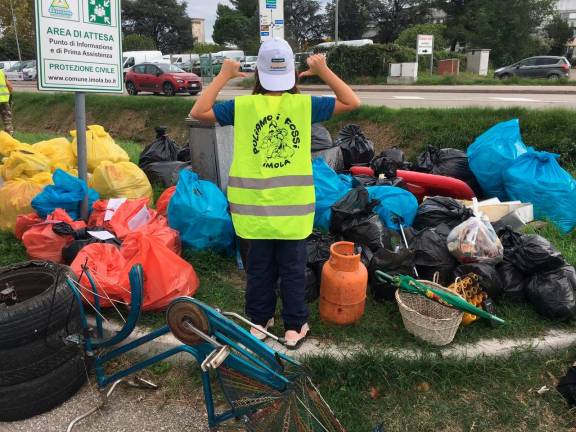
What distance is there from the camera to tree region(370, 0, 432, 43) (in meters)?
50.9

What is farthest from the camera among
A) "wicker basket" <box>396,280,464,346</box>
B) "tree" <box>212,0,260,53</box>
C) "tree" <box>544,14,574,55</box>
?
"tree" <box>212,0,260,53</box>

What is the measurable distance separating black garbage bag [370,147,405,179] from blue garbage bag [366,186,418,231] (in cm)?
77

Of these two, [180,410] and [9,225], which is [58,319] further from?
[9,225]

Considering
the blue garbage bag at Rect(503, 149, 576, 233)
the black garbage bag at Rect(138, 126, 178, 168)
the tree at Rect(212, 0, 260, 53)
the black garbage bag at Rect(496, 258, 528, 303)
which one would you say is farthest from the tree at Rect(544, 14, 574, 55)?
the black garbage bag at Rect(496, 258, 528, 303)

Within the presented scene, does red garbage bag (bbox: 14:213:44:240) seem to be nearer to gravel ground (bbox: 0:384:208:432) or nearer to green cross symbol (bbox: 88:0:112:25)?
green cross symbol (bbox: 88:0:112:25)

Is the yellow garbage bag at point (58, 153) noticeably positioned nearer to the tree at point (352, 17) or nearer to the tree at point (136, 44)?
the tree at point (136, 44)

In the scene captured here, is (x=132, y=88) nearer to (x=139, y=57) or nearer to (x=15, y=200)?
(x=139, y=57)

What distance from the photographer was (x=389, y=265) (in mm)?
3082

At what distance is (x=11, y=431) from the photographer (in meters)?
2.30

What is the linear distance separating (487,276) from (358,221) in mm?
963

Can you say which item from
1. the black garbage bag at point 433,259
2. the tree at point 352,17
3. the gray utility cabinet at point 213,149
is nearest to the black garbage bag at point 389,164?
the black garbage bag at point 433,259

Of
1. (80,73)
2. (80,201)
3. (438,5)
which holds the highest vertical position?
(438,5)

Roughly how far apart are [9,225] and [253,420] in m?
3.35

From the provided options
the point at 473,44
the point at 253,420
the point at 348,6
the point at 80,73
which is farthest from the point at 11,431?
the point at 348,6
